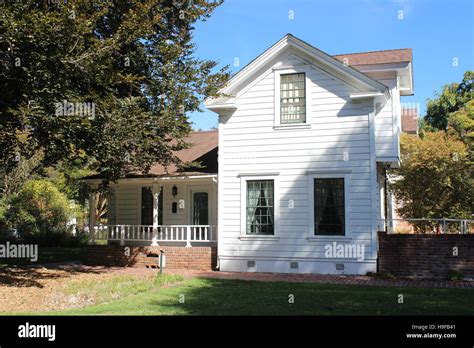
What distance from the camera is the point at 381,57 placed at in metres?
17.8

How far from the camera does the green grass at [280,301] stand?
9.24 meters

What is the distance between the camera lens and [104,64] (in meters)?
13.4

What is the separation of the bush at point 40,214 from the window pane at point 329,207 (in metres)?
18.3

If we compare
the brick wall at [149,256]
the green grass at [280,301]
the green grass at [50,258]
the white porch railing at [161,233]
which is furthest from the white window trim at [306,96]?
the green grass at [50,258]

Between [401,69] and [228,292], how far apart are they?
10.3 metres

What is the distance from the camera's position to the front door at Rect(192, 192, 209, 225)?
19.5 meters

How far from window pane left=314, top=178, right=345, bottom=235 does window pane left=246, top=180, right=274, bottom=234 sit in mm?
1525

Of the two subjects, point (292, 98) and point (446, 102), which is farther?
point (446, 102)

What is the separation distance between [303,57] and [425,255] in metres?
7.40

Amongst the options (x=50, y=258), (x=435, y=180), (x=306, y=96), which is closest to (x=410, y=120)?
(x=435, y=180)

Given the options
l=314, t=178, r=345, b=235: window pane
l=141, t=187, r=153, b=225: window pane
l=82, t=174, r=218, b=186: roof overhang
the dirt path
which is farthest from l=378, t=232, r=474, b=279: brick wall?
l=141, t=187, r=153, b=225: window pane

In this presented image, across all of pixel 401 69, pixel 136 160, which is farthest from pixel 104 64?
pixel 401 69

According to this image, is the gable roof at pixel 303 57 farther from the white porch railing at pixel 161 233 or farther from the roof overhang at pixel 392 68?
the white porch railing at pixel 161 233

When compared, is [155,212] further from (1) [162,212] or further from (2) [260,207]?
(2) [260,207]
